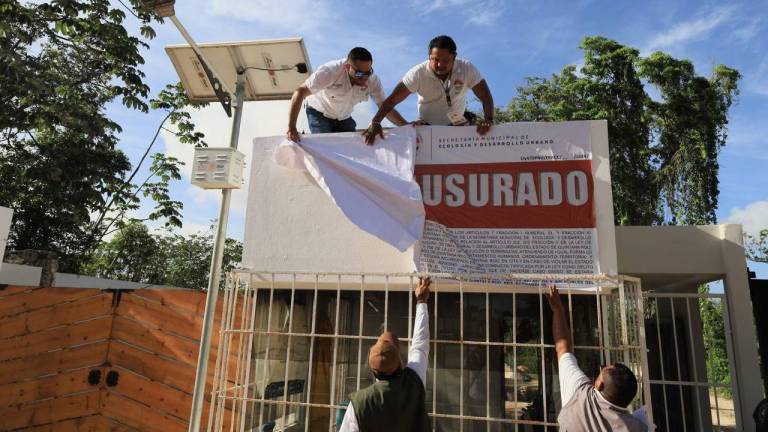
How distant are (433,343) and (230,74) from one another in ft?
9.39

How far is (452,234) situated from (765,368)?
4.96m

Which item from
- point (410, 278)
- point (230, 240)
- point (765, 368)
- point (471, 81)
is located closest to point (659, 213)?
point (765, 368)

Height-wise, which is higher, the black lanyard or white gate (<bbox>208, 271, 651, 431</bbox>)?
the black lanyard

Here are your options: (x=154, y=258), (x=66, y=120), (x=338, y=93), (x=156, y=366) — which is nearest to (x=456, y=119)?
(x=338, y=93)

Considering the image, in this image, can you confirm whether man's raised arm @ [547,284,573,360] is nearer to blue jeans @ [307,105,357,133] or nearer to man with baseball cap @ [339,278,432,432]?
man with baseball cap @ [339,278,432,432]

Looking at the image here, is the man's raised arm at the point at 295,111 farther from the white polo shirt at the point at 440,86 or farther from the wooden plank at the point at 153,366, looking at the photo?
the wooden plank at the point at 153,366

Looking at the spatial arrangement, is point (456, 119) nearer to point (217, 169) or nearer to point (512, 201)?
point (512, 201)

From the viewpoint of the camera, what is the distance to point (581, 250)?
3.88 metres

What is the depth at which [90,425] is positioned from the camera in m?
4.92

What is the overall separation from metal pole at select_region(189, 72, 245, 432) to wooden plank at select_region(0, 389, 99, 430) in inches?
71.0

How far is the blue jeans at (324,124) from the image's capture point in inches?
203

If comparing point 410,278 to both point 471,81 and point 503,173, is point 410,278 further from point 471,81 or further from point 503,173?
point 471,81

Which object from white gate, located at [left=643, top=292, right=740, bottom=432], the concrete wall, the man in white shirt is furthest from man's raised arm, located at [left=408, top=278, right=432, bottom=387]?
white gate, located at [left=643, top=292, right=740, bottom=432]

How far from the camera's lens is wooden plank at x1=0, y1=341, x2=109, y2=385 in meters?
5.07
